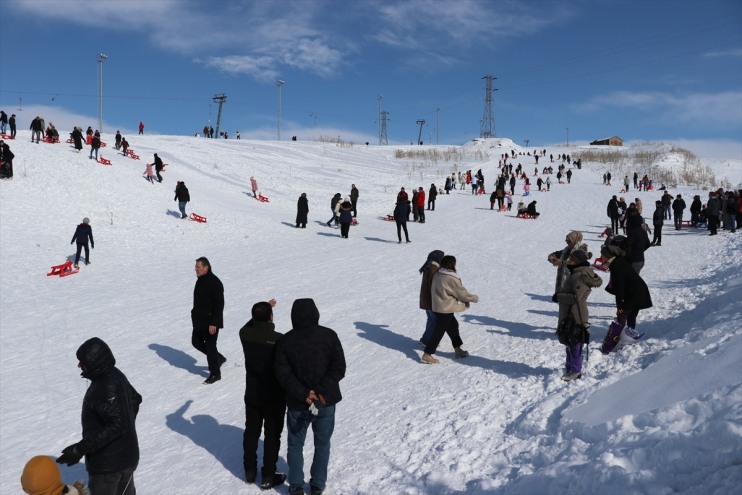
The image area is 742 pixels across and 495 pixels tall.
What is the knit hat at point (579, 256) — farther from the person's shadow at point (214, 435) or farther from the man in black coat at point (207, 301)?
the man in black coat at point (207, 301)

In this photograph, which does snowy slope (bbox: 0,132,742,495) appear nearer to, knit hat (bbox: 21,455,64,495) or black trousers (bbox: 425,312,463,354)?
black trousers (bbox: 425,312,463,354)

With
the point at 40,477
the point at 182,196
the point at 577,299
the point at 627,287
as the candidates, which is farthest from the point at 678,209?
the point at 40,477

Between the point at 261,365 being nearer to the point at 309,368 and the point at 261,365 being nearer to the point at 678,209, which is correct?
the point at 309,368

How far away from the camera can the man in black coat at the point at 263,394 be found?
14.1 ft

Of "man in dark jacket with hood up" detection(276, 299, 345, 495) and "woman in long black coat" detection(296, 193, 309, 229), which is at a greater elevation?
"woman in long black coat" detection(296, 193, 309, 229)

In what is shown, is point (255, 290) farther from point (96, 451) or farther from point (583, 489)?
point (583, 489)

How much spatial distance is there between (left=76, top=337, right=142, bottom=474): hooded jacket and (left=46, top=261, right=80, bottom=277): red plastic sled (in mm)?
13358

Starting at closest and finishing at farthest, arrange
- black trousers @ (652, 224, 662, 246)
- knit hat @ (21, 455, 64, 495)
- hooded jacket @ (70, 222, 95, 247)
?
knit hat @ (21, 455, 64, 495), hooded jacket @ (70, 222, 95, 247), black trousers @ (652, 224, 662, 246)

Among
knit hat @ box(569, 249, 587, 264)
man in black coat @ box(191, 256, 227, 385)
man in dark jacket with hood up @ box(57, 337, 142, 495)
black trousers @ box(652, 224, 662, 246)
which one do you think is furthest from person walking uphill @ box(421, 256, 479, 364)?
black trousers @ box(652, 224, 662, 246)

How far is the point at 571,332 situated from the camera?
5.86 meters

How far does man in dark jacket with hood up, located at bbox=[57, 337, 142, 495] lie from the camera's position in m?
3.30

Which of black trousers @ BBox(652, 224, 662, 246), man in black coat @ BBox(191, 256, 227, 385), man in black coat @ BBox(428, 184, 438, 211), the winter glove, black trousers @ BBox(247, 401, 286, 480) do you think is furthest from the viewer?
man in black coat @ BBox(428, 184, 438, 211)

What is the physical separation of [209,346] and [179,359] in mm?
1679

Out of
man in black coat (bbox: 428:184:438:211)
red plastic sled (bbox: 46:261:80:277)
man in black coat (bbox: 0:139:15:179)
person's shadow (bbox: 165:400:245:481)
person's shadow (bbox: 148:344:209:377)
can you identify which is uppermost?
man in black coat (bbox: 0:139:15:179)
